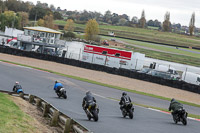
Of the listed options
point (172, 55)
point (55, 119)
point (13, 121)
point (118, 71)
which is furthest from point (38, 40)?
point (172, 55)

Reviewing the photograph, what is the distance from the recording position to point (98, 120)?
15.1m

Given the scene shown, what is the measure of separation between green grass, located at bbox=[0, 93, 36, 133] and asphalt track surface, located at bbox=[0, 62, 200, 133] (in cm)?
258

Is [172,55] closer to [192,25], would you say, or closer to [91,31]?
[91,31]

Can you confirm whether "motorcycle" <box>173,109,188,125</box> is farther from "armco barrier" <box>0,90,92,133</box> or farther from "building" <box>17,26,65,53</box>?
"building" <box>17,26,65,53</box>

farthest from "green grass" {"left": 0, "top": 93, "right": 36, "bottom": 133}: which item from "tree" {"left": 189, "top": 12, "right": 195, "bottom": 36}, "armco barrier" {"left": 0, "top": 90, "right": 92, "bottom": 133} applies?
"tree" {"left": 189, "top": 12, "right": 195, "bottom": 36}

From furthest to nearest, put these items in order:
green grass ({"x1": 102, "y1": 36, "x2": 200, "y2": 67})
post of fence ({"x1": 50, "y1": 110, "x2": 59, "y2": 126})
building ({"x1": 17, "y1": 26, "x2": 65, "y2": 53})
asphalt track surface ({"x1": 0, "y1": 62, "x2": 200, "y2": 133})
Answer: green grass ({"x1": 102, "y1": 36, "x2": 200, "y2": 67}), building ({"x1": 17, "y1": 26, "x2": 65, "y2": 53}), asphalt track surface ({"x1": 0, "y1": 62, "x2": 200, "y2": 133}), post of fence ({"x1": 50, "y1": 110, "x2": 59, "y2": 126})

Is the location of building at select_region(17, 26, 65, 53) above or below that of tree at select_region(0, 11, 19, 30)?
below

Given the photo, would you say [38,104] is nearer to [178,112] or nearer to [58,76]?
[178,112]

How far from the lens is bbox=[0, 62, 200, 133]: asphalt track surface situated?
47.0 feet

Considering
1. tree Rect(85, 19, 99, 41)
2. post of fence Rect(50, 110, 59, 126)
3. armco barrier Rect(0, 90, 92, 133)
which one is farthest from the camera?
tree Rect(85, 19, 99, 41)

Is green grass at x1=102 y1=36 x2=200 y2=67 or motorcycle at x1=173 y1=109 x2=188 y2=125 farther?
green grass at x1=102 y1=36 x2=200 y2=67

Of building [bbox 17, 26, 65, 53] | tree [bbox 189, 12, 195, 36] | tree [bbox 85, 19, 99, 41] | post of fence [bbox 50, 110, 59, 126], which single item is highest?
tree [bbox 189, 12, 195, 36]

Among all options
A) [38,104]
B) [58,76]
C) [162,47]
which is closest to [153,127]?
[38,104]

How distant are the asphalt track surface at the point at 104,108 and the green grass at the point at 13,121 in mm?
2580
